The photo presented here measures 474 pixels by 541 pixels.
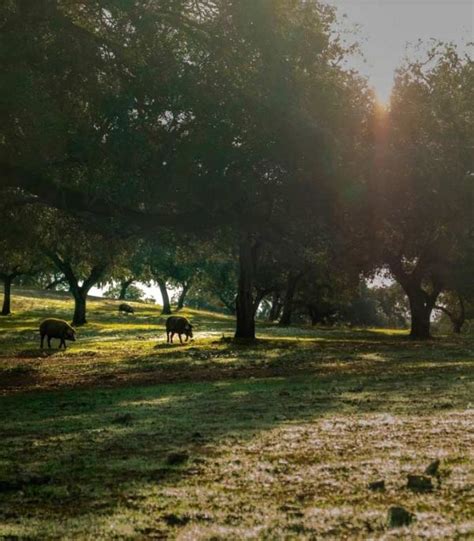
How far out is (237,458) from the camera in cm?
877

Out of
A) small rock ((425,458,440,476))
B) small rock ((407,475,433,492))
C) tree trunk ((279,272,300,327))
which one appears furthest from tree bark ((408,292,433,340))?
small rock ((407,475,433,492))

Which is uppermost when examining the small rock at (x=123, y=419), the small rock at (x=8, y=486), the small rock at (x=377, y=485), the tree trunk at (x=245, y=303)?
the tree trunk at (x=245, y=303)

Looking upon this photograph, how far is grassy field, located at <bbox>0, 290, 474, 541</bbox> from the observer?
20.0 feet

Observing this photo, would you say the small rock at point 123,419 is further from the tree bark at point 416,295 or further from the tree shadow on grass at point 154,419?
the tree bark at point 416,295

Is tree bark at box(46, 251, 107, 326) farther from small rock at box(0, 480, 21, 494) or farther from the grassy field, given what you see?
small rock at box(0, 480, 21, 494)

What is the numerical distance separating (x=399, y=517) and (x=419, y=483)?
119 centimetres

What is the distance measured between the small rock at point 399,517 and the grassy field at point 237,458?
63 mm

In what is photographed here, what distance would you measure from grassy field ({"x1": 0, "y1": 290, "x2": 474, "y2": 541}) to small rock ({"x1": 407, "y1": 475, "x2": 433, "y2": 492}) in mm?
73

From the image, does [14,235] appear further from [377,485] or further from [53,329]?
[377,485]

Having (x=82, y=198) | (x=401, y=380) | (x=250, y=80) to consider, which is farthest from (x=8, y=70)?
(x=401, y=380)

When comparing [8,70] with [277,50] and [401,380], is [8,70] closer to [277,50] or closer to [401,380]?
[277,50]

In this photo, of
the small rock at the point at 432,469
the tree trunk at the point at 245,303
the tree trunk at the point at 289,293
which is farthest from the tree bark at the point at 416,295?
the small rock at the point at 432,469

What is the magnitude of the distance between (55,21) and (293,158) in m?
8.49

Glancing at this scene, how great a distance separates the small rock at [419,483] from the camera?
22.9 ft
